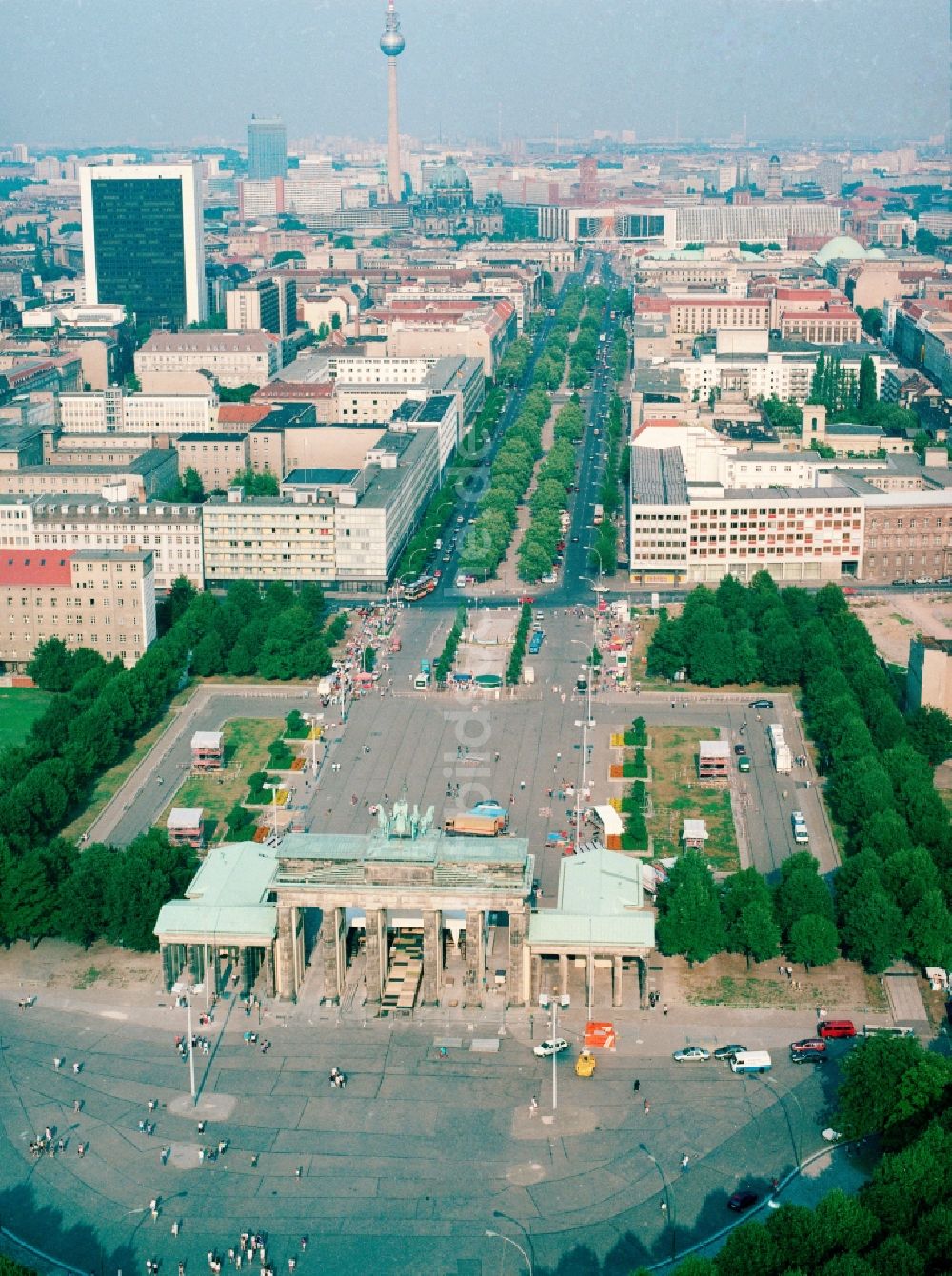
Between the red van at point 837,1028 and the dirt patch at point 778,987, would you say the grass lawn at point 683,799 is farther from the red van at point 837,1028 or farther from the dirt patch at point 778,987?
the red van at point 837,1028

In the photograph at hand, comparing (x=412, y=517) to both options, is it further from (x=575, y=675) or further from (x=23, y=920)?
(x=23, y=920)

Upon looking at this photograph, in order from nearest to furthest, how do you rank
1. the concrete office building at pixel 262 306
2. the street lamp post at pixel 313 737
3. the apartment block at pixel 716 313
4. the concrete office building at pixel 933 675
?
the street lamp post at pixel 313 737, the concrete office building at pixel 933 675, the concrete office building at pixel 262 306, the apartment block at pixel 716 313

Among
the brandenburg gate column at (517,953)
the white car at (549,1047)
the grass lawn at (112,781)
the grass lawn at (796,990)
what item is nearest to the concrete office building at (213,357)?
the grass lawn at (112,781)

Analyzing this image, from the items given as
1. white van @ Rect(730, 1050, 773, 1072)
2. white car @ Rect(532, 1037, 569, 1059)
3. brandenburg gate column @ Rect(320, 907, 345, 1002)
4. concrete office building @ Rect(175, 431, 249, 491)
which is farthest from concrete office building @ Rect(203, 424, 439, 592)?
white van @ Rect(730, 1050, 773, 1072)

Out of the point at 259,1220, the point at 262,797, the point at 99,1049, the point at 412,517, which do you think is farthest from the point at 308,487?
the point at 259,1220

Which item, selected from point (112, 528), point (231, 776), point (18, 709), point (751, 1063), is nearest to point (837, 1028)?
point (751, 1063)

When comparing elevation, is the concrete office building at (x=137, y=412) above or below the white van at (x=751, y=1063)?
above

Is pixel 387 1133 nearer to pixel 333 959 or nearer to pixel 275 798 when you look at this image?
pixel 333 959
